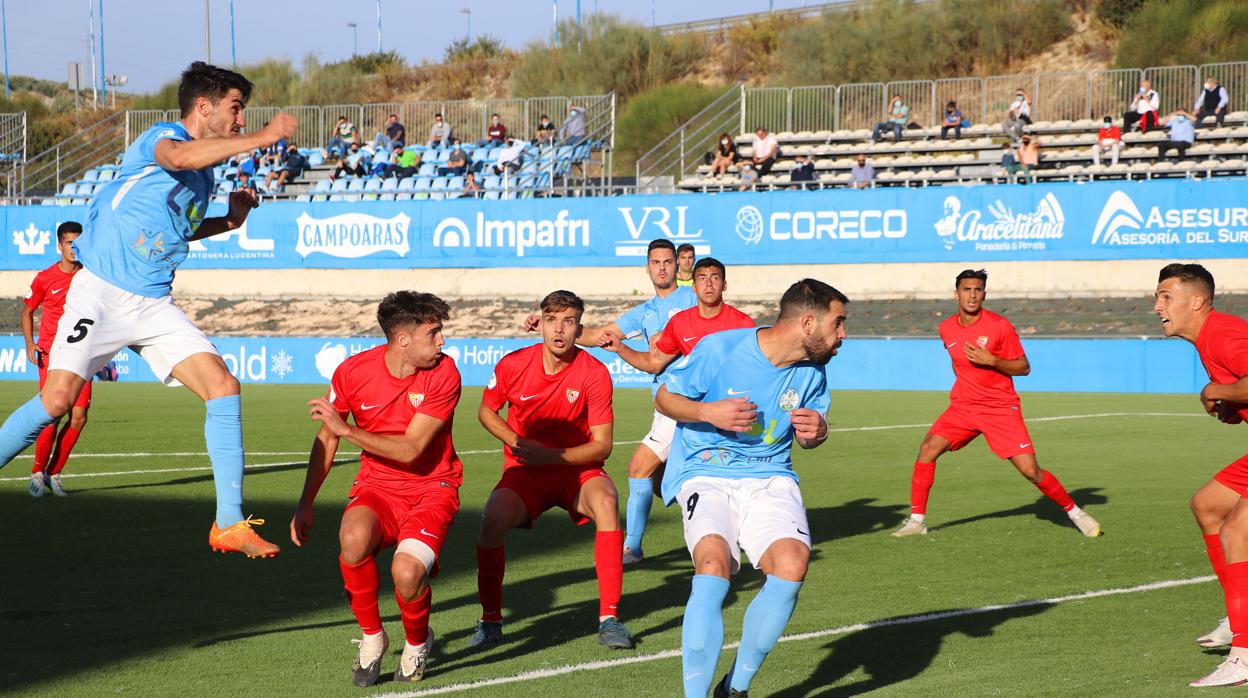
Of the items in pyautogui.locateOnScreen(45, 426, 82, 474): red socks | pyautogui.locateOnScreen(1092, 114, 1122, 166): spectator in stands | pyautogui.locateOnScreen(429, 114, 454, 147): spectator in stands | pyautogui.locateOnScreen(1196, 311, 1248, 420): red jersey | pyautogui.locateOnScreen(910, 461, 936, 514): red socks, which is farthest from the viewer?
pyautogui.locateOnScreen(429, 114, 454, 147): spectator in stands

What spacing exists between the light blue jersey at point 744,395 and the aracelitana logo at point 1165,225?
2590 centimetres

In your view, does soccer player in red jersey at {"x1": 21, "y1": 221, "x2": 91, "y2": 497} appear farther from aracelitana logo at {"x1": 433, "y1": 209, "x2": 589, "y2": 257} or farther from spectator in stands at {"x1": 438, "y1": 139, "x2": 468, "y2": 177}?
spectator in stands at {"x1": 438, "y1": 139, "x2": 468, "y2": 177}

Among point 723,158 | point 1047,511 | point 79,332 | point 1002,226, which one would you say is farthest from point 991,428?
point 723,158

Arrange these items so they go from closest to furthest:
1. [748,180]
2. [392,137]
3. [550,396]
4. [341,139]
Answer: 1. [550,396]
2. [748,180]
3. [392,137]
4. [341,139]

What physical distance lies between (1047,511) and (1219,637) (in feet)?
16.8

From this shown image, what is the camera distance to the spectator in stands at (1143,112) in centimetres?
3366

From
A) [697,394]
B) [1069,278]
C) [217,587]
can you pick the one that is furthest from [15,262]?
[697,394]

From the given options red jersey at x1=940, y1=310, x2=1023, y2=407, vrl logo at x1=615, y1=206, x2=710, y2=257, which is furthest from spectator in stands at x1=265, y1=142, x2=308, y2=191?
red jersey at x1=940, y1=310, x2=1023, y2=407

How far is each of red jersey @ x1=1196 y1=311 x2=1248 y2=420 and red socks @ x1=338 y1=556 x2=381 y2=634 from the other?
3.82 metres

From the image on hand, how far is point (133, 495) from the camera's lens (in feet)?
40.1

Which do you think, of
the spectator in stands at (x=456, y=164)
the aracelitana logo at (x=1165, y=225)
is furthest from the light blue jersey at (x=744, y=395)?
the spectator in stands at (x=456, y=164)

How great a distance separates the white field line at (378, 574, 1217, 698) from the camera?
5.99 m

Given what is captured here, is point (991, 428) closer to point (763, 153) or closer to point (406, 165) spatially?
point (763, 153)

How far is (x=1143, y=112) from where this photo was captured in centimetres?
3375
